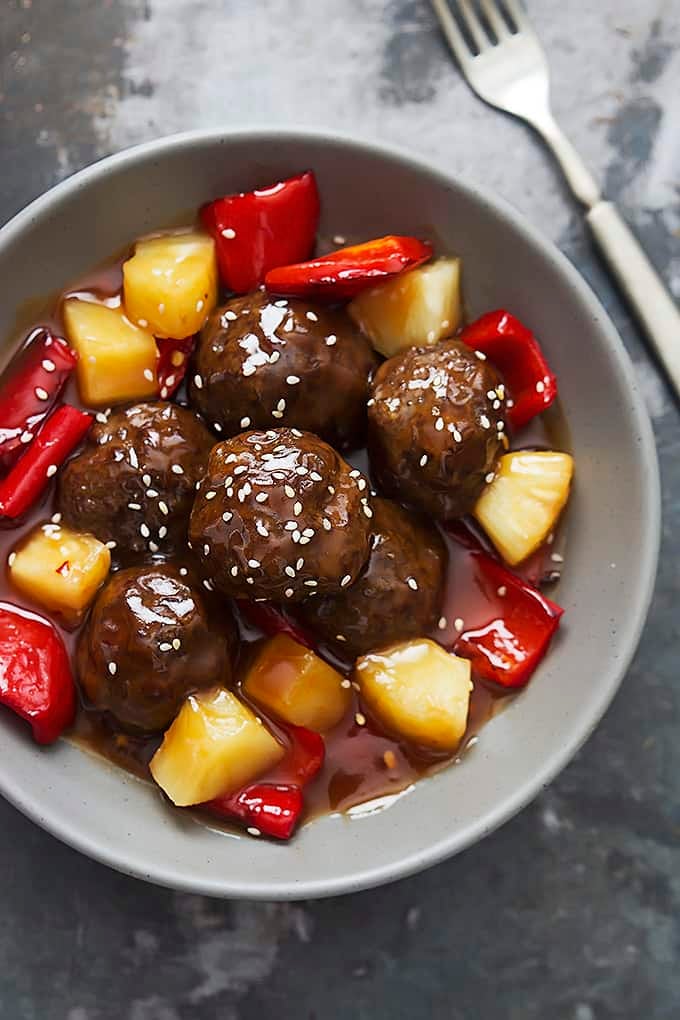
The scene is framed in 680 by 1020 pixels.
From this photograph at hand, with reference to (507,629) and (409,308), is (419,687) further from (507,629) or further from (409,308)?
(409,308)

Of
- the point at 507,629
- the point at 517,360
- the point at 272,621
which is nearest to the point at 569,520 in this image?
the point at 507,629

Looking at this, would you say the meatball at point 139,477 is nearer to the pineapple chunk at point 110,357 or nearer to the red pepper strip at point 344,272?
the pineapple chunk at point 110,357

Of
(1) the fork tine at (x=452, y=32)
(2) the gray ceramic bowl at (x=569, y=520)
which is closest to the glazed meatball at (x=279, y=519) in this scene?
(2) the gray ceramic bowl at (x=569, y=520)

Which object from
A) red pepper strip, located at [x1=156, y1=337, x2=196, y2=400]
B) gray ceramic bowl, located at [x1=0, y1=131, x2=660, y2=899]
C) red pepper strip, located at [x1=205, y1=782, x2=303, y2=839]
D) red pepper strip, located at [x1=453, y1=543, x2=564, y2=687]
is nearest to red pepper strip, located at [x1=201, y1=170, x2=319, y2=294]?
gray ceramic bowl, located at [x1=0, y1=131, x2=660, y2=899]

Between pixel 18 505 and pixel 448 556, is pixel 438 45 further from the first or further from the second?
pixel 18 505

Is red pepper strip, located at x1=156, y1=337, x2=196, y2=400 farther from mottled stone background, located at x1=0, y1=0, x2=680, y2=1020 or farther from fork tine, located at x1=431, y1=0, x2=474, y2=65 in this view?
fork tine, located at x1=431, y1=0, x2=474, y2=65

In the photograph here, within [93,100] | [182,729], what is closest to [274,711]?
[182,729]
